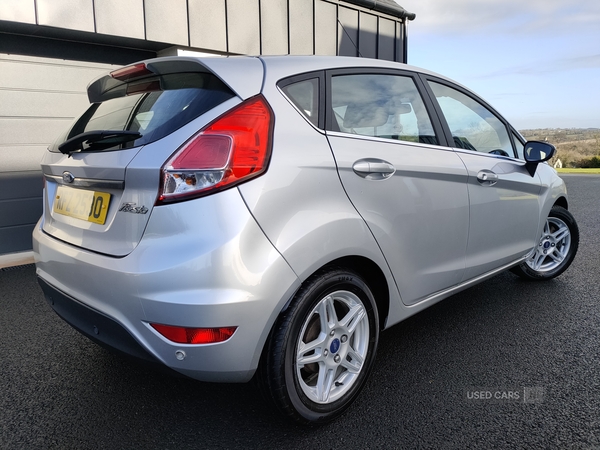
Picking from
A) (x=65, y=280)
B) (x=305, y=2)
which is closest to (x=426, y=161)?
(x=65, y=280)

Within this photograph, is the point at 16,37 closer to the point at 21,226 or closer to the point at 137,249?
the point at 21,226

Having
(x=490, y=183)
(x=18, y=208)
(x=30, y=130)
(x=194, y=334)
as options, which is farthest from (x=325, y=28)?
(x=194, y=334)

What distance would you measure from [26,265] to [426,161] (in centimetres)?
446

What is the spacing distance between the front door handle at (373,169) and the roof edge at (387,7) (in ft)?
22.2

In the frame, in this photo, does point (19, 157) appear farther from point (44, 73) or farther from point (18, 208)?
point (44, 73)

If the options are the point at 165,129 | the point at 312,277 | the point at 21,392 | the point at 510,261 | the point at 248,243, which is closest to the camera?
the point at 248,243

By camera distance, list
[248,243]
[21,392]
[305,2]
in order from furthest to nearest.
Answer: [305,2], [21,392], [248,243]

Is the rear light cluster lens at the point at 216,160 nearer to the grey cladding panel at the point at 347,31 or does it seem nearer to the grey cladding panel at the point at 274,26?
the grey cladding panel at the point at 274,26

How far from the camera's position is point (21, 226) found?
536cm

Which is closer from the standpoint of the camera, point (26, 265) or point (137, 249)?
point (137, 249)

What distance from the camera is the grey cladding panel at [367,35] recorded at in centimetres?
845

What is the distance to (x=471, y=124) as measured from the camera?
303 centimetres

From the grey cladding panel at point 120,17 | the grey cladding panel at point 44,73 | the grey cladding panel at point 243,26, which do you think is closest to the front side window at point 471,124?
the grey cladding panel at point 44,73

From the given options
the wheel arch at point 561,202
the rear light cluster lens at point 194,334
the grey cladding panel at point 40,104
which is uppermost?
the grey cladding panel at point 40,104
